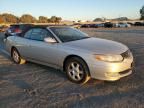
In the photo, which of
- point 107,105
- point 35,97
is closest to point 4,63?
point 35,97

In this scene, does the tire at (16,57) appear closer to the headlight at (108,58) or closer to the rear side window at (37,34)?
the rear side window at (37,34)

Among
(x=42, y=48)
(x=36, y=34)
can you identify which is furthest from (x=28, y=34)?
(x=42, y=48)

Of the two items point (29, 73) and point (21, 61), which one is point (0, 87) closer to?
point (29, 73)

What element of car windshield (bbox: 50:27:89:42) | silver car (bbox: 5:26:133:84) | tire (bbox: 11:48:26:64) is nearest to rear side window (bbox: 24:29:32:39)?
silver car (bbox: 5:26:133:84)

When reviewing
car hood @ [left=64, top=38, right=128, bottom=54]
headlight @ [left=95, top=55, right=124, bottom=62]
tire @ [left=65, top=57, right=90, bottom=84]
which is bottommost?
tire @ [left=65, top=57, right=90, bottom=84]

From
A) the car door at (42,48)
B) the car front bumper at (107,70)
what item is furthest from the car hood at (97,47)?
the car door at (42,48)

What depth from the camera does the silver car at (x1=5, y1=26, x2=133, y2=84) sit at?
4.82 m

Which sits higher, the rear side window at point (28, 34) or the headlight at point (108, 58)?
the rear side window at point (28, 34)

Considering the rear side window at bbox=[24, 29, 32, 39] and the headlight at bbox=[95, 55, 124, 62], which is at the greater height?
the rear side window at bbox=[24, 29, 32, 39]

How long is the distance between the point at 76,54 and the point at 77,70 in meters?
0.42

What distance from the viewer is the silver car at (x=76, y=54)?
4.82m

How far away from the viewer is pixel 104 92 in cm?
457

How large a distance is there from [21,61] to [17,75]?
1.45 m

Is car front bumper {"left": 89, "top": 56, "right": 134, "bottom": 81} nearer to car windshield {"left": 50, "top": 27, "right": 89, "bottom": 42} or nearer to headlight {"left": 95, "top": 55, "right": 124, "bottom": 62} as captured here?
headlight {"left": 95, "top": 55, "right": 124, "bottom": 62}
